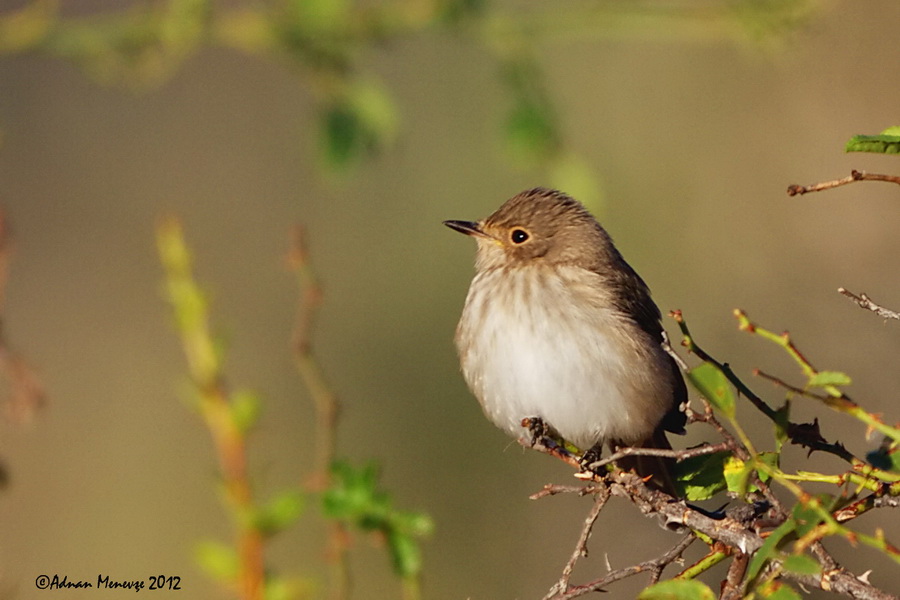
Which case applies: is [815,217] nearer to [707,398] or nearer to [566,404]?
[566,404]

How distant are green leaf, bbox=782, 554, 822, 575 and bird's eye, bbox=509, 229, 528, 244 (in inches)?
129

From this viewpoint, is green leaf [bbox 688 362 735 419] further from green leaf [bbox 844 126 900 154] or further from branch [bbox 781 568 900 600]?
green leaf [bbox 844 126 900 154]

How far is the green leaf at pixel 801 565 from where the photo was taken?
1.85 meters

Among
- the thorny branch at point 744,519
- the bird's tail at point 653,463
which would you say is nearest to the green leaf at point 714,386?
the thorny branch at point 744,519

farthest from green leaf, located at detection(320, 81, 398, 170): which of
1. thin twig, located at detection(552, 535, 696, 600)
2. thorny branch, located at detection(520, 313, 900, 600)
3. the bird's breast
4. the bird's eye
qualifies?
thin twig, located at detection(552, 535, 696, 600)

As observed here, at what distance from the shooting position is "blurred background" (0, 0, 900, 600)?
5875 mm

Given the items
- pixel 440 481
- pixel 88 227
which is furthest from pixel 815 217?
pixel 88 227


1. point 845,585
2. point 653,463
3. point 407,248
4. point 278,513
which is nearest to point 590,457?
point 653,463

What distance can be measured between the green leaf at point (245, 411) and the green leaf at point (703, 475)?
1.18 meters

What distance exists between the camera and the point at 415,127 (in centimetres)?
952

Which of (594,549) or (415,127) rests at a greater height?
(415,127)

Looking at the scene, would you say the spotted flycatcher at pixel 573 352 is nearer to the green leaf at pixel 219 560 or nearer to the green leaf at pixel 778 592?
the green leaf at pixel 778 592

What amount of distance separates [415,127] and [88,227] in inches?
106

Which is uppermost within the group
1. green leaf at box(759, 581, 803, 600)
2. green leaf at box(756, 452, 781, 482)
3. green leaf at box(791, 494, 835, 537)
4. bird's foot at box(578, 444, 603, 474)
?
bird's foot at box(578, 444, 603, 474)
